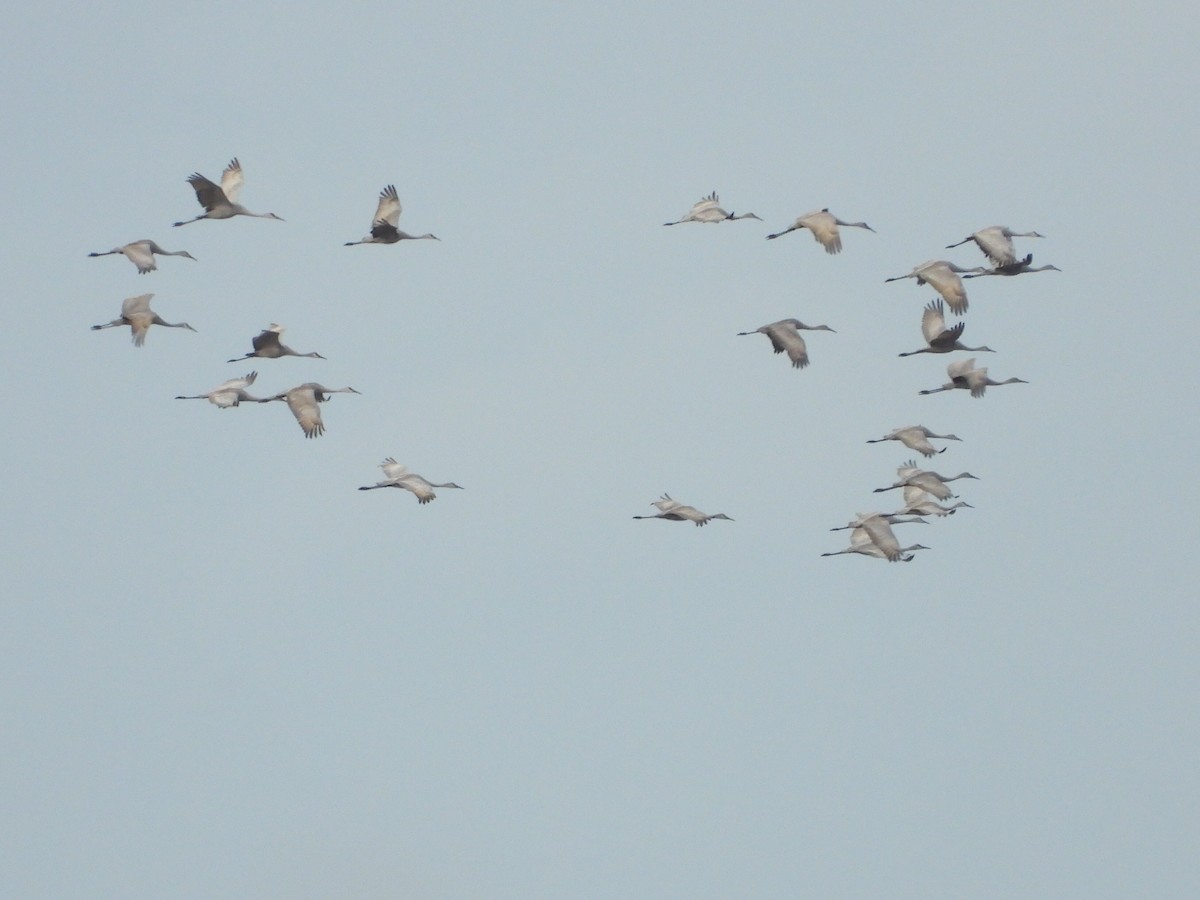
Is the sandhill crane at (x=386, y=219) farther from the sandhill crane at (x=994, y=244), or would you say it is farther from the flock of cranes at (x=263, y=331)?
the sandhill crane at (x=994, y=244)

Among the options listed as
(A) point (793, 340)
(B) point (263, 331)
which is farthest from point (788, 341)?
(B) point (263, 331)

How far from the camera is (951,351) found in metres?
50.8

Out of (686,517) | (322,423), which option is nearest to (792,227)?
(686,517)

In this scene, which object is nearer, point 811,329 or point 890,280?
point 890,280

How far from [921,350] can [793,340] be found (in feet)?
8.40

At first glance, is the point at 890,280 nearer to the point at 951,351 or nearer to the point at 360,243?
the point at 951,351

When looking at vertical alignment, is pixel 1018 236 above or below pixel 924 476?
above

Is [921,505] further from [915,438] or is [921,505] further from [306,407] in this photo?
[306,407]

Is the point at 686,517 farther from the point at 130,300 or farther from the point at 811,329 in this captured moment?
the point at 130,300

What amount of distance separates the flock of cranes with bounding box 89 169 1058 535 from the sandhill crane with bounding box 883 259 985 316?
2 cm

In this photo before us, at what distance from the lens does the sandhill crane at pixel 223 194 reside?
50.4 metres

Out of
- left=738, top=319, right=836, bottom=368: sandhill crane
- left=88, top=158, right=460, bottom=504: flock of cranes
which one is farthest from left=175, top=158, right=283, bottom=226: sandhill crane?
left=738, top=319, right=836, bottom=368: sandhill crane

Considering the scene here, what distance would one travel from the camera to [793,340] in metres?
49.8

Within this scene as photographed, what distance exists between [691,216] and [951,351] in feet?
20.3
